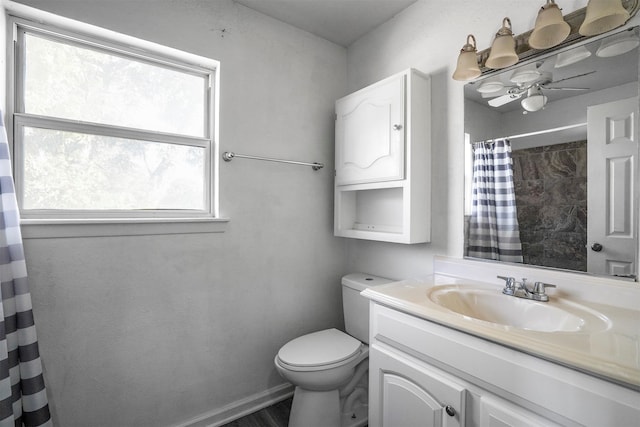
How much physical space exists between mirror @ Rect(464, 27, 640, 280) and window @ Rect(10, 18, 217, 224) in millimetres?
1495

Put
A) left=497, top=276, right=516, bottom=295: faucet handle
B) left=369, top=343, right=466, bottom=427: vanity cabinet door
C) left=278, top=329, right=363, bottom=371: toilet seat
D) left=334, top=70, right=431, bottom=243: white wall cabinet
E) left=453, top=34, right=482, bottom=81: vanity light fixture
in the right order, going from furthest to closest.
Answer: left=334, top=70, right=431, bottom=243: white wall cabinet
left=278, top=329, right=363, bottom=371: toilet seat
left=453, top=34, right=482, bottom=81: vanity light fixture
left=497, top=276, right=516, bottom=295: faucet handle
left=369, top=343, right=466, bottom=427: vanity cabinet door

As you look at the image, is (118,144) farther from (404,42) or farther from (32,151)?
(404,42)

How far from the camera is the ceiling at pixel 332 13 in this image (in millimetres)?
1687

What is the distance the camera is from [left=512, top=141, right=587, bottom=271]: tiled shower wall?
1134 millimetres

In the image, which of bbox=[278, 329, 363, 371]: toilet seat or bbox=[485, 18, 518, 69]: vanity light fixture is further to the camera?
bbox=[278, 329, 363, 371]: toilet seat

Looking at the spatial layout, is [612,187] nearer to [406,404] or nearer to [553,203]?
[553,203]

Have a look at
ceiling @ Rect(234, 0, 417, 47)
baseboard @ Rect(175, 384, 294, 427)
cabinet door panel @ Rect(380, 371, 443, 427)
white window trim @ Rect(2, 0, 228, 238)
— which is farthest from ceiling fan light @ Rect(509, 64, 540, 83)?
baseboard @ Rect(175, 384, 294, 427)

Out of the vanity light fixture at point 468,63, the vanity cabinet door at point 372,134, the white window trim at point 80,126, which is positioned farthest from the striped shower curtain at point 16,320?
the vanity light fixture at point 468,63

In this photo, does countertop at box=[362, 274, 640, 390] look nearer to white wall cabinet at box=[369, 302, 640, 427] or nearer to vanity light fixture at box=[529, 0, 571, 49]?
white wall cabinet at box=[369, 302, 640, 427]

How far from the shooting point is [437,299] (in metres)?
1.20

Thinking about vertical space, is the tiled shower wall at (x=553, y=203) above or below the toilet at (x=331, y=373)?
above

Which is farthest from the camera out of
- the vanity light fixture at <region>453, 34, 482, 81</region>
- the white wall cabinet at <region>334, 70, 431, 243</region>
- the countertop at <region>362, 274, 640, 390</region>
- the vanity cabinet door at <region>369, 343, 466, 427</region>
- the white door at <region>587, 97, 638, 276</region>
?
the white wall cabinet at <region>334, 70, 431, 243</region>

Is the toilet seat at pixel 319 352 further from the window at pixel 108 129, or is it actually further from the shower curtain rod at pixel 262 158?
the shower curtain rod at pixel 262 158

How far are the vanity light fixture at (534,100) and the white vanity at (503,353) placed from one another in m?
0.68
